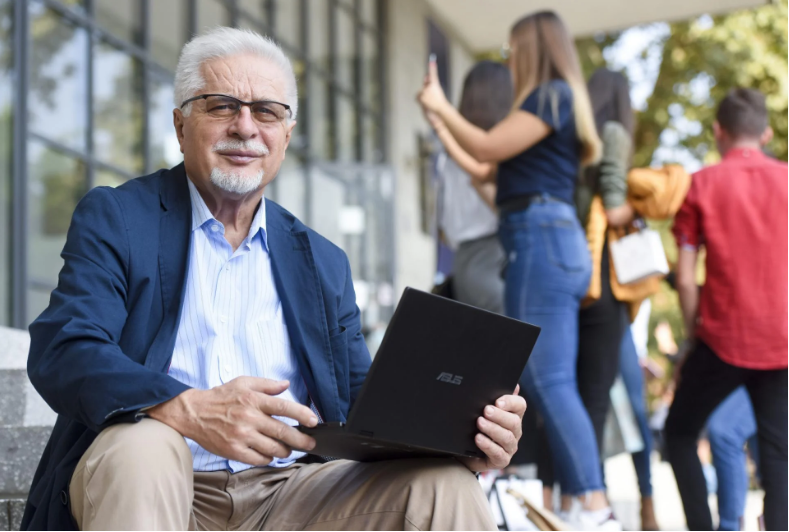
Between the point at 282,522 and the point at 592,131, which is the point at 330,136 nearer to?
the point at 592,131

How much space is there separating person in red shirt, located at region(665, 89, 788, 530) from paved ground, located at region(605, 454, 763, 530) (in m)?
0.99

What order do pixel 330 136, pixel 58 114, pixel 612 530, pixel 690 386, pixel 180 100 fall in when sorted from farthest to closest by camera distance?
1. pixel 330 136
2. pixel 58 114
3. pixel 690 386
4. pixel 612 530
5. pixel 180 100

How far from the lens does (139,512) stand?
1.99m

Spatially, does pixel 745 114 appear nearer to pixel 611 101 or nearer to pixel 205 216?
pixel 611 101

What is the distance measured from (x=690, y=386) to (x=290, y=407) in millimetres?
2755

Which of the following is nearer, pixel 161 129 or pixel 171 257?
pixel 171 257

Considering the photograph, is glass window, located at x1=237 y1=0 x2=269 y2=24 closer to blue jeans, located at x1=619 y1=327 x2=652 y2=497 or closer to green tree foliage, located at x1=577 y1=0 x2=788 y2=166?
green tree foliage, located at x1=577 y1=0 x2=788 y2=166

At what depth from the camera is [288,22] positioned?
43.0 ft

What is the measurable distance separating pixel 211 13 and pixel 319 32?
2.81m

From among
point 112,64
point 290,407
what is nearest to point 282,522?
point 290,407

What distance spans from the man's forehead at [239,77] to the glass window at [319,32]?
36.2ft

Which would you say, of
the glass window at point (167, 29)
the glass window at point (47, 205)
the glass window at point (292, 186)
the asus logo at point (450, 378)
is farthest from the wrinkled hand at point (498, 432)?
the glass window at point (292, 186)

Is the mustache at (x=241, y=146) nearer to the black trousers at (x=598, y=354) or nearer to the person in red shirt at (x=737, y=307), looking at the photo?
the person in red shirt at (x=737, y=307)

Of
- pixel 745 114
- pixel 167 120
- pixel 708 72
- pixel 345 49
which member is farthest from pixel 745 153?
pixel 708 72
